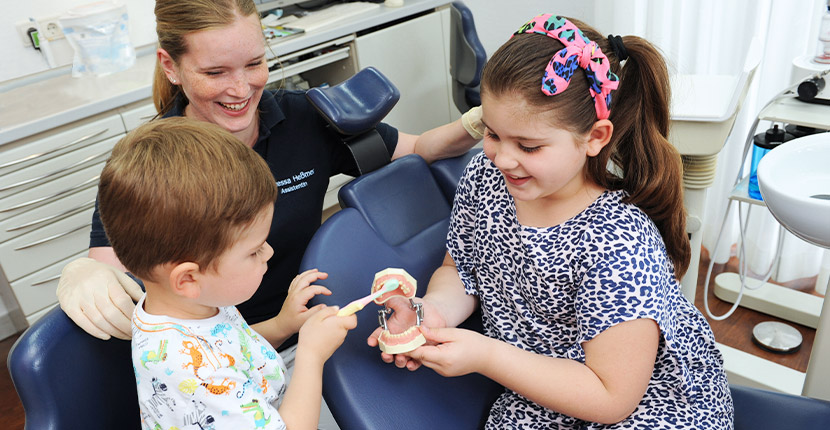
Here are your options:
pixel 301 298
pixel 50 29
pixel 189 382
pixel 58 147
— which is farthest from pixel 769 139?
pixel 50 29

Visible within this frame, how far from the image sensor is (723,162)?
2.50m

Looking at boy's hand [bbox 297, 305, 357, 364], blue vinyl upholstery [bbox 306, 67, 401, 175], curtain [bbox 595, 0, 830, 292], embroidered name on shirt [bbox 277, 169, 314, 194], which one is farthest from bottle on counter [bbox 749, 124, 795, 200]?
boy's hand [bbox 297, 305, 357, 364]

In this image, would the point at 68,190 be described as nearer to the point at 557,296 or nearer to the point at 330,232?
the point at 330,232

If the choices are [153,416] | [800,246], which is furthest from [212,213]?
[800,246]

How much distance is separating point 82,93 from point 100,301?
1.62m

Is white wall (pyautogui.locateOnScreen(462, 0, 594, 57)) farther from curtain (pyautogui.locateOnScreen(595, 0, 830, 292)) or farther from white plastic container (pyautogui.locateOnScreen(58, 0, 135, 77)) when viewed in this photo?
white plastic container (pyautogui.locateOnScreen(58, 0, 135, 77))

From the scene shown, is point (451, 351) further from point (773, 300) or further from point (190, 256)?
point (773, 300)

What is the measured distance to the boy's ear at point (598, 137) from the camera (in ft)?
3.12

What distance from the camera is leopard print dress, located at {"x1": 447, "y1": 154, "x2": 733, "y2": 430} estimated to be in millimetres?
943

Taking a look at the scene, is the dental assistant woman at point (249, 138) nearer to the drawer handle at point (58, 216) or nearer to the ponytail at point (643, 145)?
the ponytail at point (643, 145)

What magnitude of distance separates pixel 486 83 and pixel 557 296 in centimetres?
34

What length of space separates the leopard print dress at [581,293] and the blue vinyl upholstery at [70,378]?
0.56m

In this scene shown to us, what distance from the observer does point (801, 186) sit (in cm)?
109

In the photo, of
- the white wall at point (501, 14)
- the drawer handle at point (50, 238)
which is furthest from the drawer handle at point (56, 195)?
the white wall at point (501, 14)
